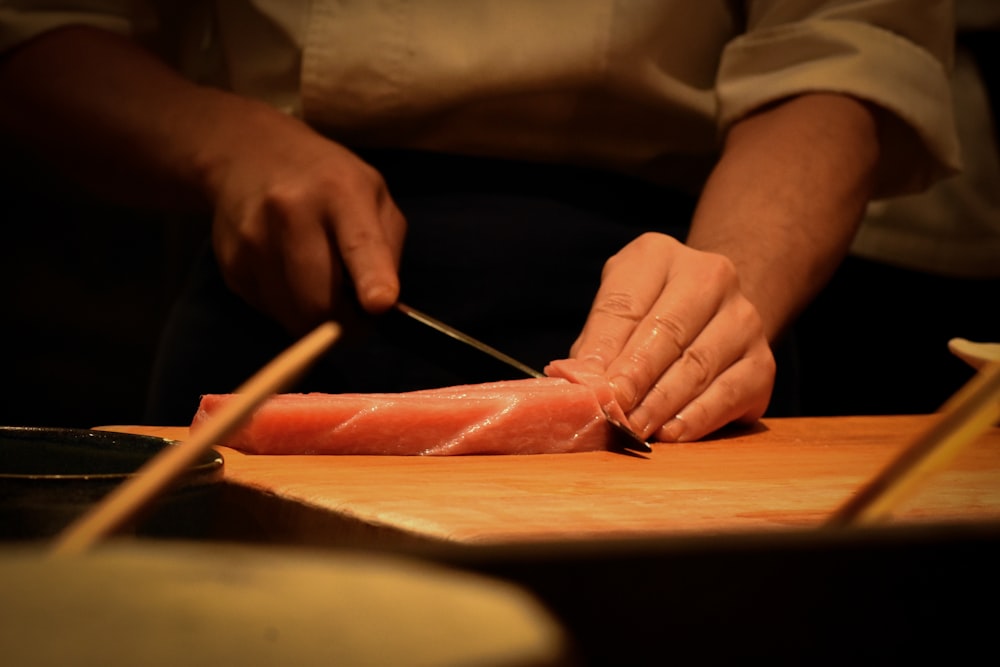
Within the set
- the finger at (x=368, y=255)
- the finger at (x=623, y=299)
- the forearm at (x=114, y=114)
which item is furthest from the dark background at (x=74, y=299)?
the finger at (x=623, y=299)

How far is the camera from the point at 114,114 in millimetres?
1845

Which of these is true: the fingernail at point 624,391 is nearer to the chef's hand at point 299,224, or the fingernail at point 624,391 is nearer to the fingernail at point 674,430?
the fingernail at point 674,430

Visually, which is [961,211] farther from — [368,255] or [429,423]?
[429,423]

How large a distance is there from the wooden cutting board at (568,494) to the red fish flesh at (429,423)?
2cm

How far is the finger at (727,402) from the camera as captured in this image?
4.68 feet

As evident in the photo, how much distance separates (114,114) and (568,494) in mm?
1140

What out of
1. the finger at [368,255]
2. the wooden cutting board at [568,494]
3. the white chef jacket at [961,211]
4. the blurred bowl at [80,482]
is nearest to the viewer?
the blurred bowl at [80,482]

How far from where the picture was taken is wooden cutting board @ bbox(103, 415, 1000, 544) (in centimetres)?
87

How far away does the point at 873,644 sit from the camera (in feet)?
1.20

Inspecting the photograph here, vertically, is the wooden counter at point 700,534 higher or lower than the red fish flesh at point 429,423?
higher

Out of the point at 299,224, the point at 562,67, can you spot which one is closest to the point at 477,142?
the point at 562,67

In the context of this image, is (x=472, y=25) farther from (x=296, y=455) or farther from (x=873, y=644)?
(x=873, y=644)

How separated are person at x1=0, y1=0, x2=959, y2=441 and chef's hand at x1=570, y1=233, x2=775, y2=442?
0.17 m

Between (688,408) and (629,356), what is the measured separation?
0.31ft
